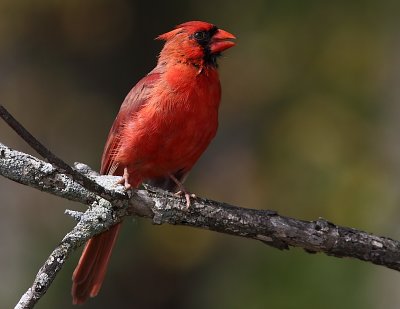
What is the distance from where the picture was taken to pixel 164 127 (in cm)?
456

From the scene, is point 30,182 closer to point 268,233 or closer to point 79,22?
point 268,233

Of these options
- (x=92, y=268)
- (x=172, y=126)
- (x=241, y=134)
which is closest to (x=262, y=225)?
(x=172, y=126)

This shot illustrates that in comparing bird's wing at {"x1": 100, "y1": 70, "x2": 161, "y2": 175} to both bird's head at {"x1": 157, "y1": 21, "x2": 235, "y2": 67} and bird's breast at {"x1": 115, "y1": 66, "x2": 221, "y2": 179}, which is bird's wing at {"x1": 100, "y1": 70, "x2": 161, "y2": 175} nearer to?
bird's breast at {"x1": 115, "y1": 66, "x2": 221, "y2": 179}

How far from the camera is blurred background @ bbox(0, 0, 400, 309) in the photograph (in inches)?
250

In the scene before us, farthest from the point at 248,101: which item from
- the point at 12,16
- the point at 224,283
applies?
the point at 12,16

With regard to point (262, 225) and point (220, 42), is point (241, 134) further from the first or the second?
point (262, 225)

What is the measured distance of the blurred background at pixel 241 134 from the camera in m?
6.34

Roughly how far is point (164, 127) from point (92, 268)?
0.81 meters

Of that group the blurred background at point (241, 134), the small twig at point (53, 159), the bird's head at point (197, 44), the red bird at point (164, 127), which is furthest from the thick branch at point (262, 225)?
the blurred background at point (241, 134)

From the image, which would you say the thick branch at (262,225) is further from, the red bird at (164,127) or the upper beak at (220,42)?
the upper beak at (220,42)

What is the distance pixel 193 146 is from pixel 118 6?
2.71m

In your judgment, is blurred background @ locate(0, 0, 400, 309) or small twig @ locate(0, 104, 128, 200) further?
blurred background @ locate(0, 0, 400, 309)

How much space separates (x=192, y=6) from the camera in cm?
761

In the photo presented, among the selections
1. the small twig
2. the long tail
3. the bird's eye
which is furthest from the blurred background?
the small twig
